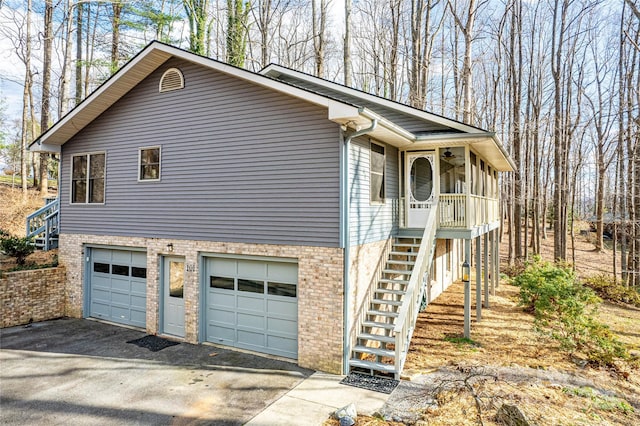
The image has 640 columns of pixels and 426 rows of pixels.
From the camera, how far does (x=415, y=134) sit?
32.8 feet

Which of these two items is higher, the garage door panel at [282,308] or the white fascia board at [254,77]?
the white fascia board at [254,77]

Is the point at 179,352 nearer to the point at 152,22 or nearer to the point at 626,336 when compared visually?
the point at 626,336

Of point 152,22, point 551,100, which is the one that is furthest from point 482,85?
point 152,22

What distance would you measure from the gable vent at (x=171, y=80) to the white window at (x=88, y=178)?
2.90 meters

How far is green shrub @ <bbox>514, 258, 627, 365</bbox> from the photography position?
8.53m

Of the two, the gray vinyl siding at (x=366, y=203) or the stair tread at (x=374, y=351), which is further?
the gray vinyl siding at (x=366, y=203)

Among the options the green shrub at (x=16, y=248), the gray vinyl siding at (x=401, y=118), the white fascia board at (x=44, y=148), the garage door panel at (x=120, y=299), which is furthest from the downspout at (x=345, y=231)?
the green shrub at (x=16, y=248)

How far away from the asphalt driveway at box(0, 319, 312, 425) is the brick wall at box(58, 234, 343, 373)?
1.68ft

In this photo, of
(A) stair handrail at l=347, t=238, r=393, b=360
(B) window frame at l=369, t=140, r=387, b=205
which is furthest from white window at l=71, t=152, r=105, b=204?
(A) stair handrail at l=347, t=238, r=393, b=360

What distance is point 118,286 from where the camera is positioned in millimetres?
10797

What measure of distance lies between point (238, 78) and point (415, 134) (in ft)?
15.6

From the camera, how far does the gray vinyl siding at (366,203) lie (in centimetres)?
787

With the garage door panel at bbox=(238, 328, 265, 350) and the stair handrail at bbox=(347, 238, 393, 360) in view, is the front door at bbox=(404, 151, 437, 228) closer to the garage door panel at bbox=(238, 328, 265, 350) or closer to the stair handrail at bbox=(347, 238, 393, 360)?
the stair handrail at bbox=(347, 238, 393, 360)

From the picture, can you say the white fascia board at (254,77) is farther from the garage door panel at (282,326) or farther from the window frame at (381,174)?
the garage door panel at (282,326)
